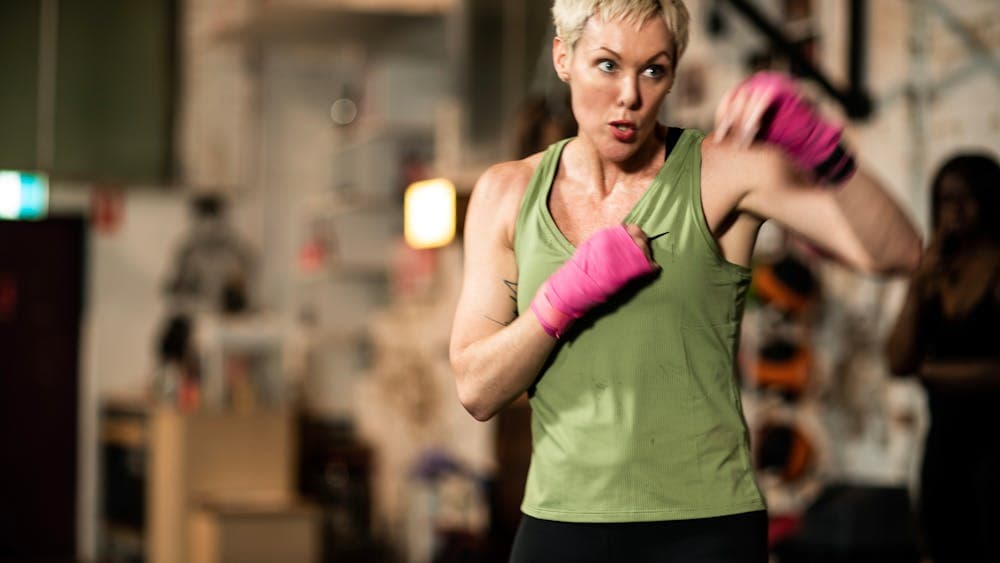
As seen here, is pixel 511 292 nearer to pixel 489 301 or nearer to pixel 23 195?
pixel 489 301

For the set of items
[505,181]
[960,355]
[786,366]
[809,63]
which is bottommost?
[786,366]

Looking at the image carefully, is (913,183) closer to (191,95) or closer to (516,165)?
(516,165)

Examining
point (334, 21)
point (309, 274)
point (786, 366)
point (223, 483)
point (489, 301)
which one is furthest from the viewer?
point (309, 274)

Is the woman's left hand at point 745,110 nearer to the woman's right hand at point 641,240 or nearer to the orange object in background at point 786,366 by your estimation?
the woman's right hand at point 641,240

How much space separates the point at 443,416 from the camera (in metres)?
6.83

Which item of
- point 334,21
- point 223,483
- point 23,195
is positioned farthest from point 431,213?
point 23,195

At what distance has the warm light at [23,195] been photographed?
8.16 metres

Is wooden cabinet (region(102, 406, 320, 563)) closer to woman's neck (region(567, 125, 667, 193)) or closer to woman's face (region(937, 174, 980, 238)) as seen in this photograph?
woman's face (region(937, 174, 980, 238))

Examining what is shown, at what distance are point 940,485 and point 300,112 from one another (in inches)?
245

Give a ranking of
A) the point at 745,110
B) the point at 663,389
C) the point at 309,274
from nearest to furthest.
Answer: the point at 745,110 → the point at 663,389 → the point at 309,274

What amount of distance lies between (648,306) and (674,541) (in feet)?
0.85

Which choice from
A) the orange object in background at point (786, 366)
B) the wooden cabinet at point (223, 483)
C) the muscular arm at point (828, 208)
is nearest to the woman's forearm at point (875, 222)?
the muscular arm at point (828, 208)

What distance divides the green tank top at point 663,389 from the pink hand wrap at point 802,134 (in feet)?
0.44

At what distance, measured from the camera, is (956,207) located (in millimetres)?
3152
